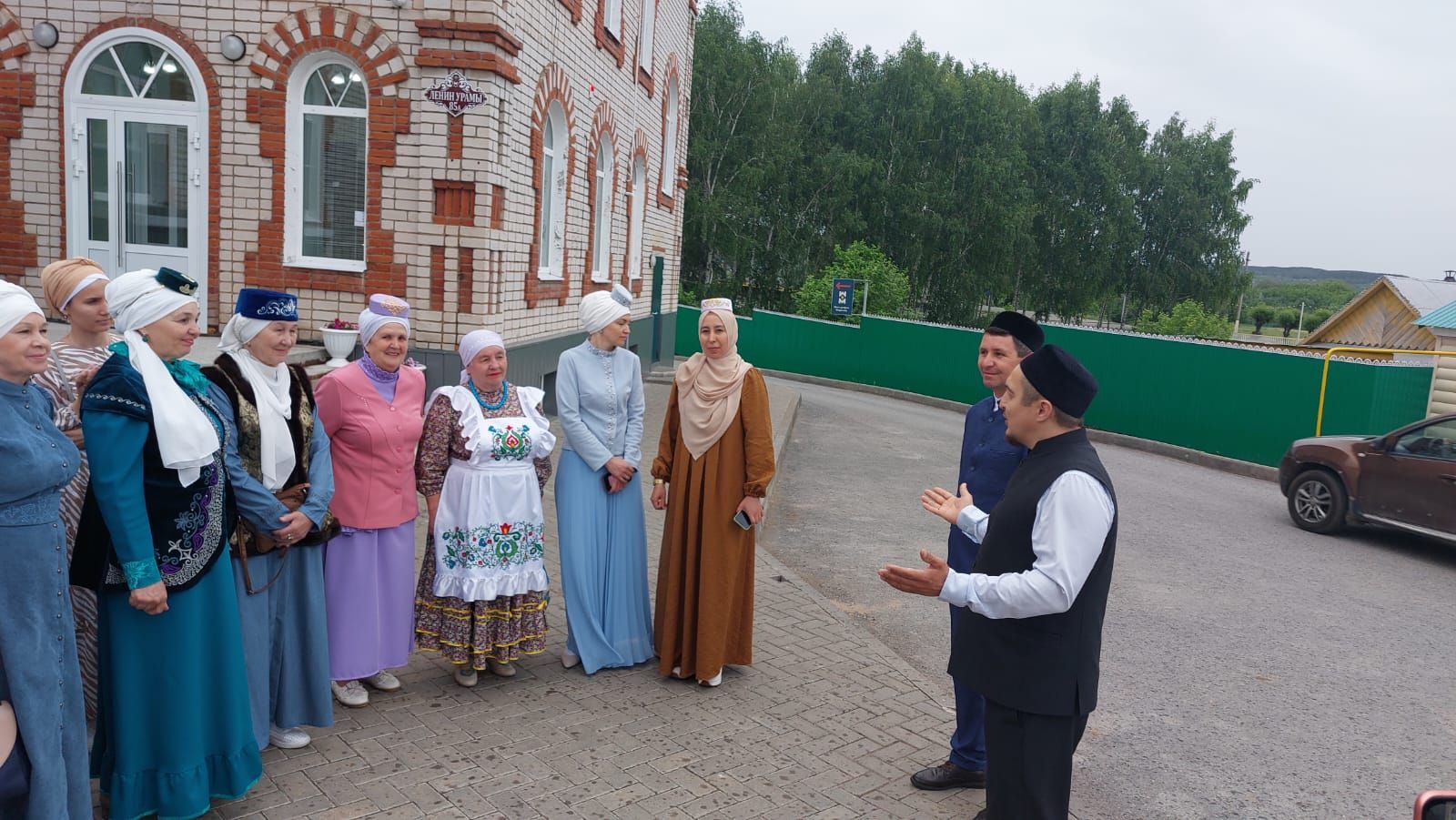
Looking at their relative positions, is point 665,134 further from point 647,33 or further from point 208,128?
point 208,128

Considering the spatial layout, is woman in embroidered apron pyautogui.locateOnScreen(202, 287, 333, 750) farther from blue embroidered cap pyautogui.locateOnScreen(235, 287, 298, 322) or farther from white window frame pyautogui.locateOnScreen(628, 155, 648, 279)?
white window frame pyautogui.locateOnScreen(628, 155, 648, 279)

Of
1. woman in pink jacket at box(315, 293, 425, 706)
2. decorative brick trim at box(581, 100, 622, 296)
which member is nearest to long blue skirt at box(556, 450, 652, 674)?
woman in pink jacket at box(315, 293, 425, 706)

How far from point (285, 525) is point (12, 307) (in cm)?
137

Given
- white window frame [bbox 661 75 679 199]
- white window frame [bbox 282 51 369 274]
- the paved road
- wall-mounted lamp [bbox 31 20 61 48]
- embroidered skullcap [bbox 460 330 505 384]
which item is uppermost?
white window frame [bbox 661 75 679 199]

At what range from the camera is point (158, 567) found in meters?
3.66

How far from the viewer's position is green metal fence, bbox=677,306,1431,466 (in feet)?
51.6

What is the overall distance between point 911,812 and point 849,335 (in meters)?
23.6

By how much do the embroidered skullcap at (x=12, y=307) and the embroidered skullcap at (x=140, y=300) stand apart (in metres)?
0.40

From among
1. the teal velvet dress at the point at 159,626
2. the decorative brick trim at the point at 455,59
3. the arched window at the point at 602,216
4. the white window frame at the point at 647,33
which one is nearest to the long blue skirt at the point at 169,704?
the teal velvet dress at the point at 159,626

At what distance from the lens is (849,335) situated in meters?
27.7

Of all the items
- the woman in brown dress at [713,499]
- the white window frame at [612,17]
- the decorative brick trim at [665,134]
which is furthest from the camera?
the decorative brick trim at [665,134]

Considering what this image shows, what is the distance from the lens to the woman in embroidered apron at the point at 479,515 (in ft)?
17.2

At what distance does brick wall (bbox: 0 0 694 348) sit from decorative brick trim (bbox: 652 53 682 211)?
36.5 feet

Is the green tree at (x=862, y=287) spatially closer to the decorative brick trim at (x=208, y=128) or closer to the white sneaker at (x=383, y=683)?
the decorative brick trim at (x=208, y=128)
